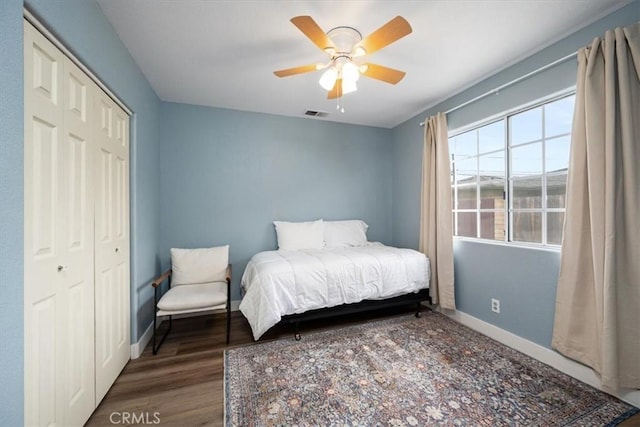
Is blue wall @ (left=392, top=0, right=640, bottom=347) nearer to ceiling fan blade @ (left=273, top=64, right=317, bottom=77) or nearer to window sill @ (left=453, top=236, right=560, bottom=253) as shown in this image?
window sill @ (left=453, top=236, right=560, bottom=253)

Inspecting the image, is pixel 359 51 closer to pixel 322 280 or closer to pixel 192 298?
pixel 322 280

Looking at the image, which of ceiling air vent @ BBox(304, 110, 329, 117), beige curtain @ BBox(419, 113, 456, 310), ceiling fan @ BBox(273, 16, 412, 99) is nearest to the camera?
ceiling fan @ BBox(273, 16, 412, 99)

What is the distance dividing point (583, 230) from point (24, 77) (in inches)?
124

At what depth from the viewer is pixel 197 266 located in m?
2.69

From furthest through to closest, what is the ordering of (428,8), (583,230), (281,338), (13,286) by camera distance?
(281,338)
(583,230)
(428,8)
(13,286)

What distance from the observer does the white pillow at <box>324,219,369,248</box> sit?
11.3 ft

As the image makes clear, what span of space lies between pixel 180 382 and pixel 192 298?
631 mm

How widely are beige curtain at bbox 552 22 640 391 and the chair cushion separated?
277 cm

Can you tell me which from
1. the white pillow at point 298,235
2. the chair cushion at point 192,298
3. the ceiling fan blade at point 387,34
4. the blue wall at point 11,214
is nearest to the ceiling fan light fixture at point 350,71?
the ceiling fan blade at point 387,34

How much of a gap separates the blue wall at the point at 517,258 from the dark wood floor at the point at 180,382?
2.51 ft

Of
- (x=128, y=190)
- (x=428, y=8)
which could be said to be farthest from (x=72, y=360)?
(x=428, y=8)

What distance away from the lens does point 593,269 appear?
1.68 meters

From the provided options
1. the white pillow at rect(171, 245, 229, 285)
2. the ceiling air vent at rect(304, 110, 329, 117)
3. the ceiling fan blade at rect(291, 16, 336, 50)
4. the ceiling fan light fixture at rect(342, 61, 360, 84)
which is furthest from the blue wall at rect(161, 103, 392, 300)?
the ceiling fan blade at rect(291, 16, 336, 50)

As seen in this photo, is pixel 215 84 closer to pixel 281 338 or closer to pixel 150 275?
pixel 150 275
